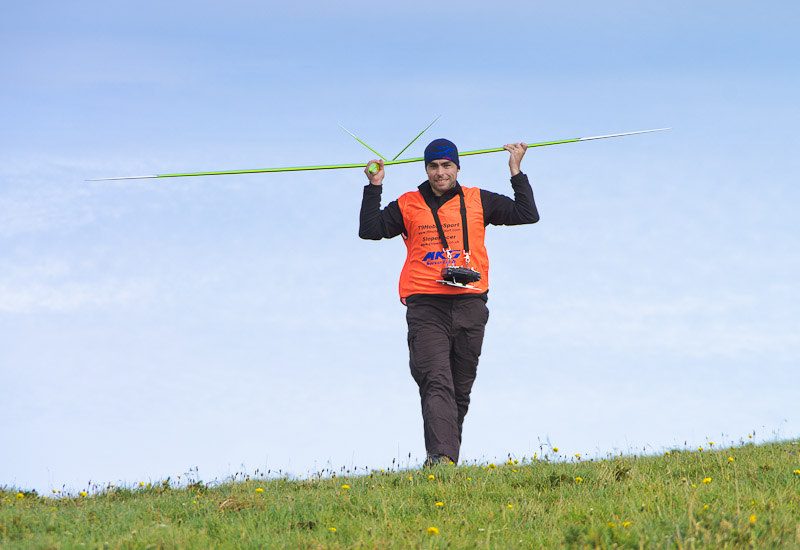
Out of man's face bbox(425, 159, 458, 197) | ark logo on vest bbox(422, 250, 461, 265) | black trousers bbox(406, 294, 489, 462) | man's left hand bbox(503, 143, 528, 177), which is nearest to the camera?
black trousers bbox(406, 294, 489, 462)

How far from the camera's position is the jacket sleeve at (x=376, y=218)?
316 inches

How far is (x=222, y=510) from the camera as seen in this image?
5.74 meters

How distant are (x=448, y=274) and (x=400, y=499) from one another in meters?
2.52

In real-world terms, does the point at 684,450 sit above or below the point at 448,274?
below

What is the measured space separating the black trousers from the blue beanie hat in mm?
1421

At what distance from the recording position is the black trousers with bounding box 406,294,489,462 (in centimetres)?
751

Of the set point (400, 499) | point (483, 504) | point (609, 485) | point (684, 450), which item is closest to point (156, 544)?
point (400, 499)

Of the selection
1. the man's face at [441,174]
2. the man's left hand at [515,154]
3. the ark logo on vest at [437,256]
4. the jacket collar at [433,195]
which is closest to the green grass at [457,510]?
the ark logo on vest at [437,256]

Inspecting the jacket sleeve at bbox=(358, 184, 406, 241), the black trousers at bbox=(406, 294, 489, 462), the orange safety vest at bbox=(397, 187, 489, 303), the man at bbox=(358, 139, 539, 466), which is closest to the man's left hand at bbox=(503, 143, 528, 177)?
the man at bbox=(358, 139, 539, 466)

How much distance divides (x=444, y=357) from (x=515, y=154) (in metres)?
2.30

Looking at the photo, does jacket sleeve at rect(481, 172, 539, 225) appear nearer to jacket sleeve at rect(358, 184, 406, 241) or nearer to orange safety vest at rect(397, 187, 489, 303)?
orange safety vest at rect(397, 187, 489, 303)

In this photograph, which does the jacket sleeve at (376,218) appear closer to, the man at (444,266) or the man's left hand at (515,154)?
the man at (444,266)

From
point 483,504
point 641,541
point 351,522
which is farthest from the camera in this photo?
point 483,504

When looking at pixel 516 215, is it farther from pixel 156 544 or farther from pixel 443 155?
pixel 156 544
